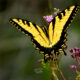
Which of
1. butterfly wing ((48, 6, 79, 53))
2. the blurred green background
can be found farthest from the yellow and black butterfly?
the blurred green background

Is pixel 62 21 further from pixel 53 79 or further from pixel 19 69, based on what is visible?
pixel 19 69

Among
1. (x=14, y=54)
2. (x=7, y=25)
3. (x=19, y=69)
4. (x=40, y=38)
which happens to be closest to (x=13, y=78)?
(x=19, y=69)

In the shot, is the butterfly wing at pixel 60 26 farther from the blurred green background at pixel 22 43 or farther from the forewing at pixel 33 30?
the blurred green background at pixel 22 43

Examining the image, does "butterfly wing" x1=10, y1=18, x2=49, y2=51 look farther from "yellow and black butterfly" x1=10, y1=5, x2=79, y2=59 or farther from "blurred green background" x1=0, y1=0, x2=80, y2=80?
"blurred green background" x1=0, y1=0, x2=80, y2=80

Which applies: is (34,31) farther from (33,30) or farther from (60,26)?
(60,26)

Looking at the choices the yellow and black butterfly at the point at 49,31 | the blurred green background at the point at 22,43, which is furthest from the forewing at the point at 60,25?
the blurred green background at the point at 22,43

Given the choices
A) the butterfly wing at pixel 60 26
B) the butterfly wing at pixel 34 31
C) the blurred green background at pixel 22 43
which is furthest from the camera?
the blurred green background at pixel 22 43

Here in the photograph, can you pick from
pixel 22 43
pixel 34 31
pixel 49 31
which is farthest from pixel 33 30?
pixel 22 43
